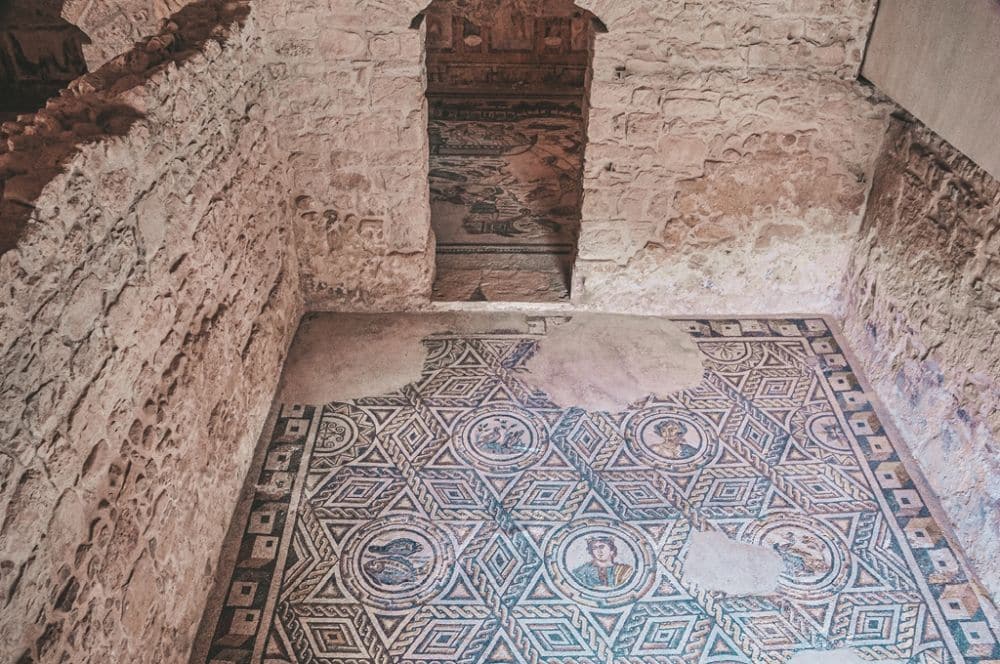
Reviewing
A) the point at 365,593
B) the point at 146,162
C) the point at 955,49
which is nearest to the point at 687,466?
the point at 365,593

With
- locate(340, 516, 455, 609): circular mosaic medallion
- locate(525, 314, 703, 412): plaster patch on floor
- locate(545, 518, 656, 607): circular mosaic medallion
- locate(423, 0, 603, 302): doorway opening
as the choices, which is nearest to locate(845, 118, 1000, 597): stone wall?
locate(525, 314, 703, 412): plaster patch on floor

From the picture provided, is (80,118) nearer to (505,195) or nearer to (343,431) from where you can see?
(343,431)

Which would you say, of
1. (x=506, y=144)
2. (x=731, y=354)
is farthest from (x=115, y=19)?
(x=731, y=354)

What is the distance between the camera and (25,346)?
1.87m

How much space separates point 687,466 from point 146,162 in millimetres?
Answer: 2423

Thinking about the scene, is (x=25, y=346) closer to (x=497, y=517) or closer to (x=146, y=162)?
(x=146, y=162)

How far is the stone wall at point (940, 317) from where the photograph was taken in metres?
3.11

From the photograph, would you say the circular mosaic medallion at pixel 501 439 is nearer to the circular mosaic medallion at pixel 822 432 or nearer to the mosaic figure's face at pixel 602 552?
the mosaic figure's face at pixel 602 552

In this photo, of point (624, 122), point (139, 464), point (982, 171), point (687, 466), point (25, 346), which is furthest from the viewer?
point (624, 122)

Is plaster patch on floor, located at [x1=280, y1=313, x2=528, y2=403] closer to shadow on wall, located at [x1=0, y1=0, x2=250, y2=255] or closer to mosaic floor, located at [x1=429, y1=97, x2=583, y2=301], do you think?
mosaic floor, located at [x1=429, y1=97, x2=583, y2=301]

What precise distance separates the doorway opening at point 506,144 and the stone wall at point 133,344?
149 centimetres

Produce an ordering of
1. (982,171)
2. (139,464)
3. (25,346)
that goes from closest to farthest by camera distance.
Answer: (25,346)
(139,464)
(982,171)

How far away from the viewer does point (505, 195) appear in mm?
5258

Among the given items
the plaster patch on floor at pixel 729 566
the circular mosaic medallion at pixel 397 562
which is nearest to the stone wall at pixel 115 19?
the circular mosaic medallion at pixel 397 562
